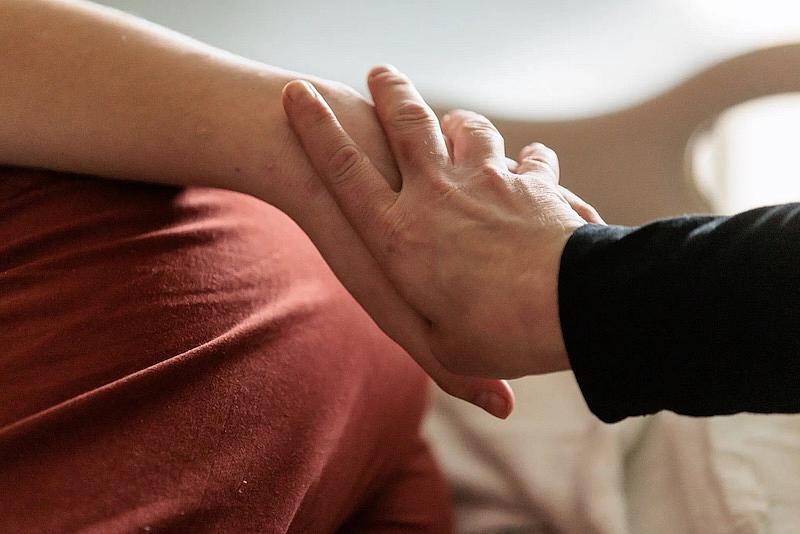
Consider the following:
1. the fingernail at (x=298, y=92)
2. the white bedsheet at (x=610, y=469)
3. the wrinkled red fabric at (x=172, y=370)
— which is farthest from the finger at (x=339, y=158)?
the white bedsheet at (x=610, y=469)

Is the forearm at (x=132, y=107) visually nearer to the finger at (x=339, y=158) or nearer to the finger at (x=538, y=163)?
the finger at (x=339, y=158)

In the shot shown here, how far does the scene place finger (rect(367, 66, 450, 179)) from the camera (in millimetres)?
692

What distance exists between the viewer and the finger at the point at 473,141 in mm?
704

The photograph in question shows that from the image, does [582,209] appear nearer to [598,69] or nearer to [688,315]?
[688,315]

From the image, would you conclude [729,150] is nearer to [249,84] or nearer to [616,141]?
[616,141]

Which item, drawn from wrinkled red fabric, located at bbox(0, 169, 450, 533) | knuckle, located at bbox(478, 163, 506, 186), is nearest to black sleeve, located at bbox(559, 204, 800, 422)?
knuckle, located at bbox(478, 163, 506, 186)

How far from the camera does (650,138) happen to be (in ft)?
3.26

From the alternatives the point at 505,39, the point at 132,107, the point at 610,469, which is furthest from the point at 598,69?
the point at 132,107

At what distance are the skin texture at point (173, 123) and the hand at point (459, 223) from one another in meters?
0.02

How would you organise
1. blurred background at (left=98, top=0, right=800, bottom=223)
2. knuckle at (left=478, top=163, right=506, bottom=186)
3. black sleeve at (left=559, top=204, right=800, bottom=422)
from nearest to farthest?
black sleeve at (left=559, top=204, right=800, bottom=422), knuckle at (left=478, top=163, right=506, bottom=186), blurred background at (left=98, top=0, right=800, bottom=223)

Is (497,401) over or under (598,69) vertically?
under

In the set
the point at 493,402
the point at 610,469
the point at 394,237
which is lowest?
the point at 610,469

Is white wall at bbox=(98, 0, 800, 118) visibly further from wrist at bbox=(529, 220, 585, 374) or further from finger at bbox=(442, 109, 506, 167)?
wrist at bbox=(529, 220, 585, 374)

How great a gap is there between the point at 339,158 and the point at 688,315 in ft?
1.06
